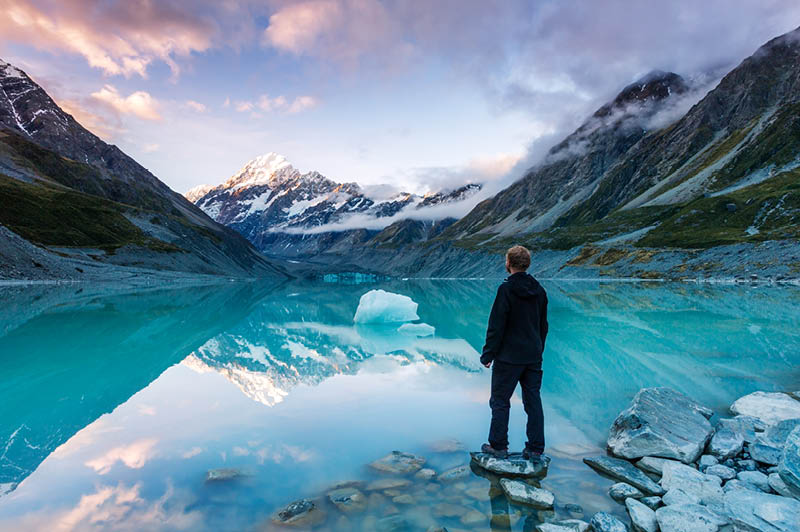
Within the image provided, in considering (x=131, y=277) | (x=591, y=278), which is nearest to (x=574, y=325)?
(x=591, y=278)

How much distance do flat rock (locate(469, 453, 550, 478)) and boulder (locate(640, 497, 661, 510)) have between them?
4.80ft

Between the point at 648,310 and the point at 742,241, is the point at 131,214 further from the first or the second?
the point at 742,241

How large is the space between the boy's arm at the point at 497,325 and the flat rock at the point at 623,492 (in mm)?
2592

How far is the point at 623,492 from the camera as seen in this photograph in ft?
21.8

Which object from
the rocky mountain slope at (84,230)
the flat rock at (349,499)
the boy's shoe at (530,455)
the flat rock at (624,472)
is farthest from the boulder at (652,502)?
the rocky mountain slope at (84,230)

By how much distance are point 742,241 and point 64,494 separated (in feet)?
337

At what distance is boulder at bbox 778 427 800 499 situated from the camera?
5918 millimetres

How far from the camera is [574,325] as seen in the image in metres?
29.0

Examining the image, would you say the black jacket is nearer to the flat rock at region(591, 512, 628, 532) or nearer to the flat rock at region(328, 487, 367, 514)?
the flat rock at region(591, 512, 628, 532)

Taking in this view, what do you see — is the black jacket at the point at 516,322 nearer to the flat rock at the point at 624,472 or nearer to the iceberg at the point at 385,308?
the flat rock at the point at 624,472

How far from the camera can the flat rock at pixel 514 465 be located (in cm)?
732

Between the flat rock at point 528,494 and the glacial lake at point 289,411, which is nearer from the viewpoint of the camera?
the flat rock at point 528,494

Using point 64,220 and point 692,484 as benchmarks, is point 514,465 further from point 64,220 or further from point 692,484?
point 64,220

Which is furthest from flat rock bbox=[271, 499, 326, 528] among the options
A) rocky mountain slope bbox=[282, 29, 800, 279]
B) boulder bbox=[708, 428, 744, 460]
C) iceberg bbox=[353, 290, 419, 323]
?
rocky mountain slope bbox=[282, 29, 800, 279]
